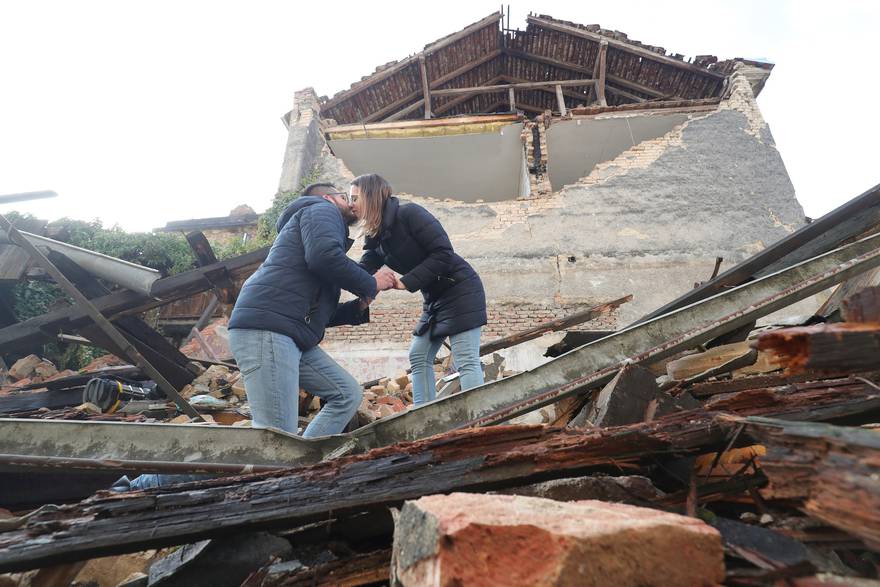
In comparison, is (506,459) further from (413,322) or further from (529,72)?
(529,72)

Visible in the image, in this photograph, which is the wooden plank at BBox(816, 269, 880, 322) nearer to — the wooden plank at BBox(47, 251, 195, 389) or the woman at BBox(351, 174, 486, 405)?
the woman at BBox(351, 174, 486, 405)

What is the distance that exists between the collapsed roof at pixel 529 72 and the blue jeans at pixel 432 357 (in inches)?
349

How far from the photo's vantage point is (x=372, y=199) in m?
2.86

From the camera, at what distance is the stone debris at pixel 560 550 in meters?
0.71

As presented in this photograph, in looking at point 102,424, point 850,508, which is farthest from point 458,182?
point 850,508

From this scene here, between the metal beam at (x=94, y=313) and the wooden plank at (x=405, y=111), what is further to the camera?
the wooden plank at (x=405, y=111)

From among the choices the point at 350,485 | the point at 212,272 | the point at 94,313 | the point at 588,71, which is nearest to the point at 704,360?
the point at 350,485

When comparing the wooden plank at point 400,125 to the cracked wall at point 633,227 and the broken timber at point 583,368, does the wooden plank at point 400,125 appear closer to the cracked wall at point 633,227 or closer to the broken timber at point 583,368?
the cracked wall at point 633,227

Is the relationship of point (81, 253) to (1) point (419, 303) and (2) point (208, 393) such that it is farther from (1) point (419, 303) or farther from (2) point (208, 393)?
(1) point (419, 303)

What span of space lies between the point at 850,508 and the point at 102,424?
2.11m

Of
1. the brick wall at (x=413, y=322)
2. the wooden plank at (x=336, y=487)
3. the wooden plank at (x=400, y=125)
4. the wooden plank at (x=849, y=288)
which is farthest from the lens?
the wooden plank at (x=400, y=125)

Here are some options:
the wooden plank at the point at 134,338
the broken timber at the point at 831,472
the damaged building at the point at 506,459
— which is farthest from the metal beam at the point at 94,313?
the broken timber at the point at 831,472

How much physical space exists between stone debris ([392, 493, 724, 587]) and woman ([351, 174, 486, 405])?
6.28 feet

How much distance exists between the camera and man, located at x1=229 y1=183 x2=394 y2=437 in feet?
6.66
